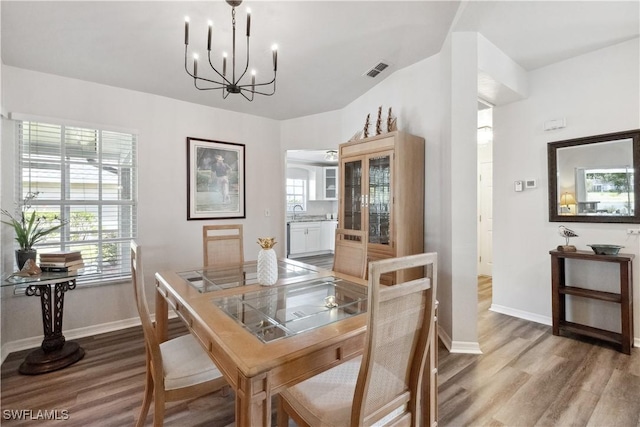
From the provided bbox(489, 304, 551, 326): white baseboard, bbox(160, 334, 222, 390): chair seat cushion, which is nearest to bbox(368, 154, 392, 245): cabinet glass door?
bbox(489, 304, 551, 326): white baseboard

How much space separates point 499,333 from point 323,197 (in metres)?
5.50

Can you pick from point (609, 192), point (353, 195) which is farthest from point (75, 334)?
point (609, 192)

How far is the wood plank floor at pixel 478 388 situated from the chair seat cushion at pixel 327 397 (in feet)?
2.60

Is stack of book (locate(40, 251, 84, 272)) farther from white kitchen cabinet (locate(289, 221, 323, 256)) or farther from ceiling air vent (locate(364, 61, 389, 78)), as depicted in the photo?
white kitchen cabinet (locate(289, 221, 323, 256))

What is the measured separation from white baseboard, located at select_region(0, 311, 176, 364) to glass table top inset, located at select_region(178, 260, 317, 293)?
1558 mm

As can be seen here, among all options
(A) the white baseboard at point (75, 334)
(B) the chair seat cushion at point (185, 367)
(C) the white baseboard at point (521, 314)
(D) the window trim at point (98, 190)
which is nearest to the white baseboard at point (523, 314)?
(C) the white baseboard at point (521, 314)

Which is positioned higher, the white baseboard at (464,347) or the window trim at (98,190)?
the window trim at (98,190)

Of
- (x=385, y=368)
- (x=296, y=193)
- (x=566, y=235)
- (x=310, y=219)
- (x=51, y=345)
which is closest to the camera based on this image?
(x=385, y=368)

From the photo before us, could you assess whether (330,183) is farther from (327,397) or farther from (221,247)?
(327,397)

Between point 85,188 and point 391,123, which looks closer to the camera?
point 85,188

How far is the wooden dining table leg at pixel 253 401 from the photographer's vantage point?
0.94 m

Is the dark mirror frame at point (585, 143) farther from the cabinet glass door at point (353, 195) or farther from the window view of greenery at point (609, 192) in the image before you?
the cabinet glass door at point (353, 195)

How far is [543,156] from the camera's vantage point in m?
3.16

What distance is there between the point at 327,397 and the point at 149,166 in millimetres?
3048
